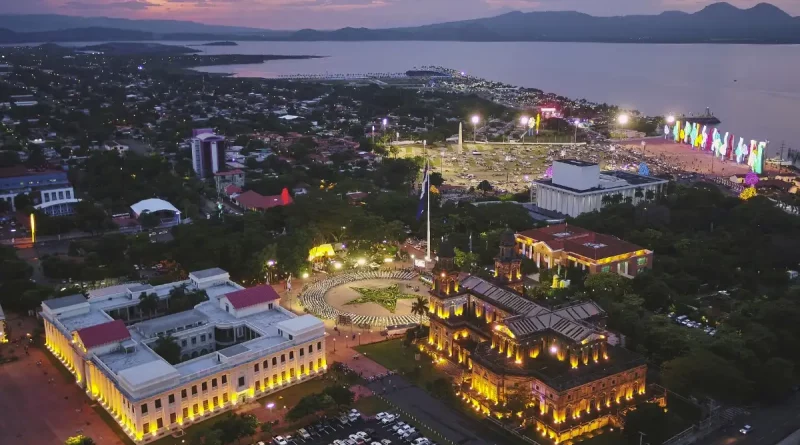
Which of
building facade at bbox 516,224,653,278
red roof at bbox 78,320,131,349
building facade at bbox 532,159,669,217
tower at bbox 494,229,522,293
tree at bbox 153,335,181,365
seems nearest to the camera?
red roof at bbox 78,320,131,349

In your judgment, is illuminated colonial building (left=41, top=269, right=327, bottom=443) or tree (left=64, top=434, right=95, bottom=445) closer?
tree (left=64, top=434, right=95, bottom=445)

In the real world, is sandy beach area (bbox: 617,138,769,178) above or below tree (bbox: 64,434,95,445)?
above

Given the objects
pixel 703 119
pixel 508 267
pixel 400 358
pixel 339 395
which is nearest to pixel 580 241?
pixel 508 267

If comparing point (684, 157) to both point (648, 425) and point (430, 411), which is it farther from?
point (430, 411)

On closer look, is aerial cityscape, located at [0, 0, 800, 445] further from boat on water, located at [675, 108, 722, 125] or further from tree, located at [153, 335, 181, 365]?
boat on water, located at [675, 108, 722, 125]

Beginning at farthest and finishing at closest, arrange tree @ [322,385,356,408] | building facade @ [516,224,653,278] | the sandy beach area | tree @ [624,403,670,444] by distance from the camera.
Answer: the sandy beach area → building facade @ [516,224,653,278] → tree @ [322,385,356,408] → tree @ [624,403,670,444]

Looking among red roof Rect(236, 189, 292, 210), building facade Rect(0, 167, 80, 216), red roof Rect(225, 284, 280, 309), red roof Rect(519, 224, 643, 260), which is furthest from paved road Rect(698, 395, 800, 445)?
building facade Rect(0, 167, 80, 216)

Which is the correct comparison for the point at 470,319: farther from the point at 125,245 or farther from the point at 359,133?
the point at 359,133
